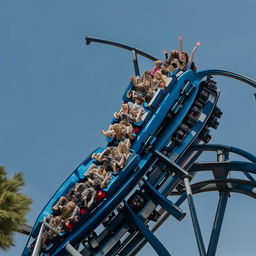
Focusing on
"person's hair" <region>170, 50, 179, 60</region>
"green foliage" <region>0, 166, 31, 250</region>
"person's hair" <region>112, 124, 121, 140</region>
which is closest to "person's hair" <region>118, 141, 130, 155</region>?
"person's hair" <region>112, 124, 121, 140</region>

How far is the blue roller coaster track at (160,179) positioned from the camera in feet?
37.4

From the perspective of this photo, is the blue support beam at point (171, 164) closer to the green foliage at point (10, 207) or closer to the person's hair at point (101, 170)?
the person's hair at point (101, 170)

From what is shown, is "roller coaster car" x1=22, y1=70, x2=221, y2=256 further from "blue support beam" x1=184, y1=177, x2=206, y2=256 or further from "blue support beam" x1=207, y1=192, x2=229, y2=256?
"blue support beam" x1=207, y1=192, x2=229, y2=256

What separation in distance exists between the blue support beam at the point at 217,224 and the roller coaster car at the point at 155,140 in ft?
3.63

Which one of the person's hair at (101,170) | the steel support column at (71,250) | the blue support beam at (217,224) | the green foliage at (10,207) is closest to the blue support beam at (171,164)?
the person's hair at (101,170)

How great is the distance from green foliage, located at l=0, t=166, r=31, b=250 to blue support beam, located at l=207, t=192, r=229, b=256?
5324 millimetres

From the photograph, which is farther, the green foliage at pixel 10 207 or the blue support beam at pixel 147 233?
the blue support beam at pixel 147 233

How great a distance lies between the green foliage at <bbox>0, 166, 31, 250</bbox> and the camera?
7188 mm

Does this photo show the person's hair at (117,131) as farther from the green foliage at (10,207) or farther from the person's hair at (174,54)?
the green foliage at (10,207)

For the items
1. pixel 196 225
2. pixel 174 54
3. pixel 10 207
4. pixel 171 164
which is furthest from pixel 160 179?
pixel 10 207

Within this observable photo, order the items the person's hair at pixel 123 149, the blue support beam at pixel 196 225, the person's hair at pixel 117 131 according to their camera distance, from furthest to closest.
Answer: the person's hair at pixel 117 131 < the person's hair at pixel 123 149 < the blue support beam at pixel 196 225

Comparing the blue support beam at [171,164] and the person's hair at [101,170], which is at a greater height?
the blue support beam at [171,164]

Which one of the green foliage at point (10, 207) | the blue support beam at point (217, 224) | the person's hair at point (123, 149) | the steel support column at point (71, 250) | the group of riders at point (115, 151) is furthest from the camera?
the blue support beam at point (217, 224)

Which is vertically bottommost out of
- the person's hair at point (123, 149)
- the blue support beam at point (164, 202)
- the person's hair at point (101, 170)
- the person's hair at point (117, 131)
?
the person's hair at point (101, 170)
